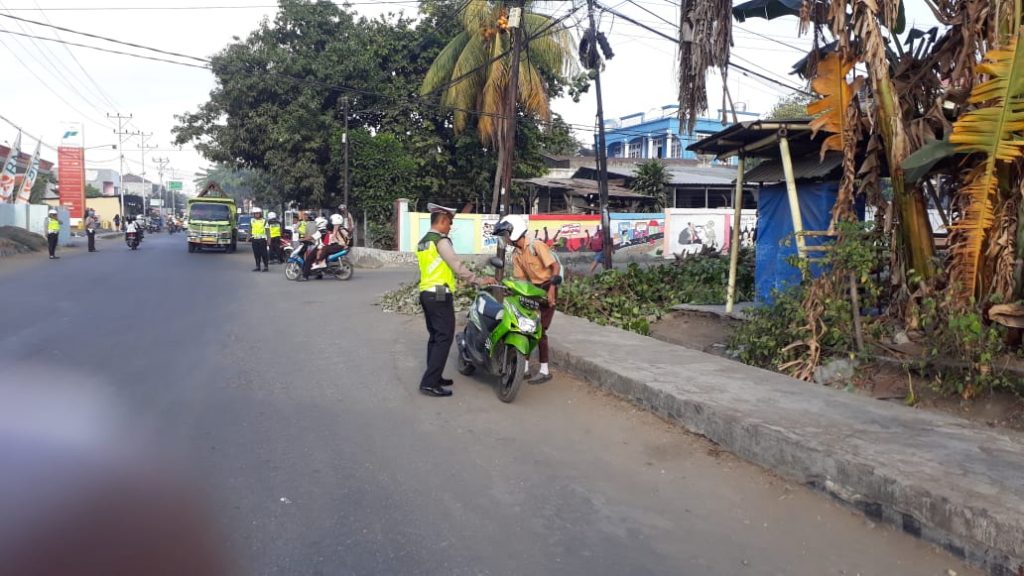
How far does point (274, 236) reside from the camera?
77.6 feet

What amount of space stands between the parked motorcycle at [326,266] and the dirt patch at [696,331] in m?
9.90

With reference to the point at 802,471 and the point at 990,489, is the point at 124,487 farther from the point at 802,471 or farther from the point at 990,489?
the point at 990,489

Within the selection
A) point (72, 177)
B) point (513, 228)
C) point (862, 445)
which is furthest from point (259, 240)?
point (72, 177)

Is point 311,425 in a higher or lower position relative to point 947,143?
lower

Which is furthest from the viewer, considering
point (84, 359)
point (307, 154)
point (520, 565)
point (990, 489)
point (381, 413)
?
point (307, 154)

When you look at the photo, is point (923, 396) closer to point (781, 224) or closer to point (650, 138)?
point (781, 224)

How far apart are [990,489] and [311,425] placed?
14.1 ft

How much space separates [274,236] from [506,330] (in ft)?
61.9

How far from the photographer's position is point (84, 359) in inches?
309

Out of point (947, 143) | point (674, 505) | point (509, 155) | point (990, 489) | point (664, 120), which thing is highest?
point (664, 120)

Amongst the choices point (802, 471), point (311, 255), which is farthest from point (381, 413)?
point (311, 255)

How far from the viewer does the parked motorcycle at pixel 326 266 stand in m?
18.3

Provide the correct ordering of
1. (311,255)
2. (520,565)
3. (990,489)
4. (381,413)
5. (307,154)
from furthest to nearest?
(307,154) → (311,255) → (381,413) → (990,489) → (520,565)

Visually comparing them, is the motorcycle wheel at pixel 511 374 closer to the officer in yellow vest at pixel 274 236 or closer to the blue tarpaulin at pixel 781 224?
the blue tarpaulin at pixel 781 224
